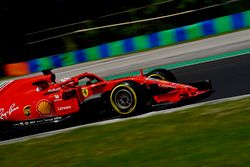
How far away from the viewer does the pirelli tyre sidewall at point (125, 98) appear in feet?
31.4

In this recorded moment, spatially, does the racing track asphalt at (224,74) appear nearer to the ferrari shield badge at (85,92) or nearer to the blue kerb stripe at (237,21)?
the ferrari shield badge at (85,92)

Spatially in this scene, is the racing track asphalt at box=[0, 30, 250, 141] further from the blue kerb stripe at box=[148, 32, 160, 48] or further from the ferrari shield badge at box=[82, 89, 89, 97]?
the blue kerb stripe at box=[148, 32, 160, 48]

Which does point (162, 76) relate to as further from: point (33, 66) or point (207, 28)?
point (33, 66)

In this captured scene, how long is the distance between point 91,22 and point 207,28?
759cm

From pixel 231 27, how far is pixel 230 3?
266 centimetres

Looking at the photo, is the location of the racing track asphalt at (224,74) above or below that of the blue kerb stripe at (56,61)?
below

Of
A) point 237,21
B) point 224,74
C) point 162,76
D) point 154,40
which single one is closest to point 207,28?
point 237,21

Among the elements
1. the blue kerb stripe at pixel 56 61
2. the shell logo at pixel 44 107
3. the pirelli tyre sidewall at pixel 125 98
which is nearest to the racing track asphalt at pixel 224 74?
the pirelli tyre sidewall at pixel 125 98

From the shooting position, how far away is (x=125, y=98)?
32.2 ft

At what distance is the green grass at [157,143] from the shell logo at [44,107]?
64cm

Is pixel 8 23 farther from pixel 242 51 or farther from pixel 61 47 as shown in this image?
pixel 242 51

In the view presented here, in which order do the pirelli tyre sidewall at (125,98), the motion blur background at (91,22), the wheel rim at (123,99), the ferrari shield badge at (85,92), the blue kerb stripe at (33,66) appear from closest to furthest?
1. the pirelli tyre sidewall at (125,98)
2. the wheel rim at (123,99)
3. the ferrari shield badge at (85,92)
4. the blue kerb stripe at (33,66)
5. the motion blur background at (91,22)

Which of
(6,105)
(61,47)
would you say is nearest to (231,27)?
(61,47)

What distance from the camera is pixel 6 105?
35.0ft
